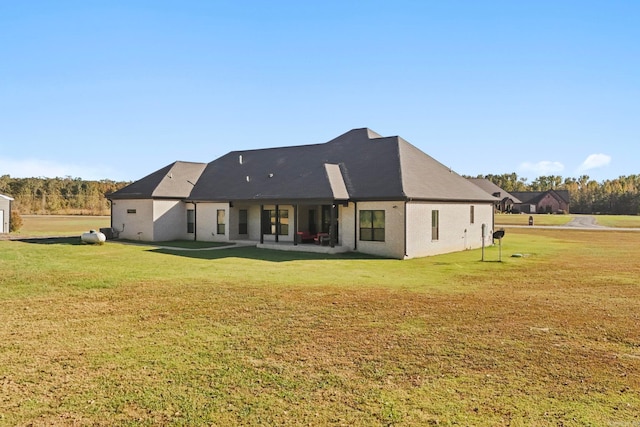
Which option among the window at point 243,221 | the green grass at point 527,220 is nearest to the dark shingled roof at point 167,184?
the window at point 243,221

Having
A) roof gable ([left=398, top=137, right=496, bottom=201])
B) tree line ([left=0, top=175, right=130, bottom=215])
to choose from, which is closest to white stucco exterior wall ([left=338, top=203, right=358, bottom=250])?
roof gable ([left=398, top=137, right=496, bottom=201])

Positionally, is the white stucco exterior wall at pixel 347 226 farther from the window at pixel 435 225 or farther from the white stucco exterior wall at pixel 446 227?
the window at pixel 435 225

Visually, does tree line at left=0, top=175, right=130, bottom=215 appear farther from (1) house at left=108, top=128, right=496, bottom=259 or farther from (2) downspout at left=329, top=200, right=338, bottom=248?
(2) downspout at left=329, top=200, right=338, bottom=248

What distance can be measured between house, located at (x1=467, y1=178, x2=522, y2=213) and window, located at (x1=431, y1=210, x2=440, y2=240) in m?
51.5

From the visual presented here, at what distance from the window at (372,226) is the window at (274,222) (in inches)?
210

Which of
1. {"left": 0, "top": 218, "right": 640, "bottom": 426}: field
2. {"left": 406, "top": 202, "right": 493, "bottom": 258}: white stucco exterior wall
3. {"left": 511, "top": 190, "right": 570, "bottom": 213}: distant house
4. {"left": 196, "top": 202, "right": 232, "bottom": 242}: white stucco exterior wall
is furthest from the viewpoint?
{"left": 511, "top": 190, "right": 570, "bottom": 213}: distant house

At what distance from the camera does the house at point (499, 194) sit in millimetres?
79812

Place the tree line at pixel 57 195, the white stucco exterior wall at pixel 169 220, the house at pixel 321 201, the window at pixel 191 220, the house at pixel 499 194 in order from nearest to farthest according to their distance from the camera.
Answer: the house at pixel 321 201
the white stucco exterior wall at pixel 169 220
the window at pixel 191 220
the tree line at pixel 57 195
the house at pixel 499 194

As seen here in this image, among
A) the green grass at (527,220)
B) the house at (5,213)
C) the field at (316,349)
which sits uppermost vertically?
the house at (5,213)

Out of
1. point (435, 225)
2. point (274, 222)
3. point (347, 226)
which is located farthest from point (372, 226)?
point (274, 222)

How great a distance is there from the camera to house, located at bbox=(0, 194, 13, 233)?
3616 centimetres

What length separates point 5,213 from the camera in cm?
3634

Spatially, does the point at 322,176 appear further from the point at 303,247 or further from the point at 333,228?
the point at 303,247

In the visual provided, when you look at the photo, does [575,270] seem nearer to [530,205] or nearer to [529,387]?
[529,387]
